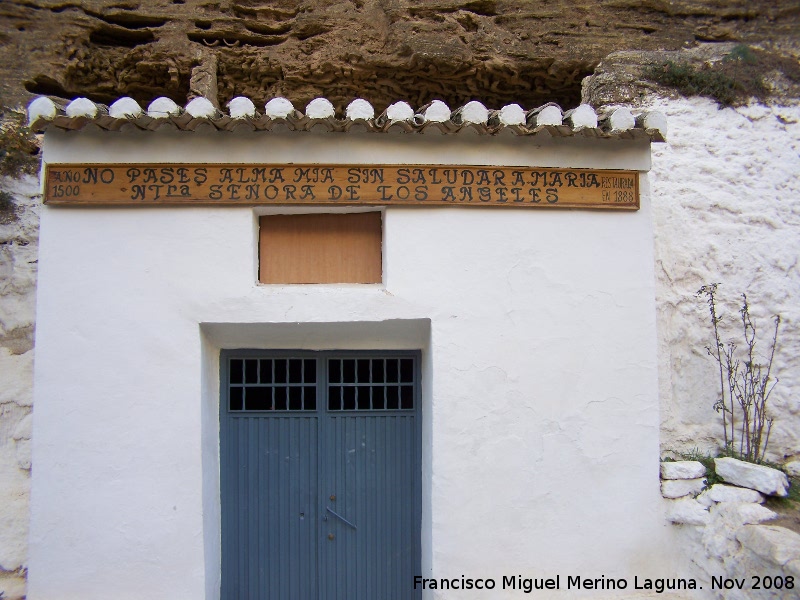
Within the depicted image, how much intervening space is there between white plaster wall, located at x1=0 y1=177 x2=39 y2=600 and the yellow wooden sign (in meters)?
1.44

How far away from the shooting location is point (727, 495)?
4074 millimetres

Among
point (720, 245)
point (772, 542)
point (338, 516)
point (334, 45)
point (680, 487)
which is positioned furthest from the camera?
point (334, 45)

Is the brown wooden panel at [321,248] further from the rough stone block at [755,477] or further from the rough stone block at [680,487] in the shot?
the rough stone block at [755,477]

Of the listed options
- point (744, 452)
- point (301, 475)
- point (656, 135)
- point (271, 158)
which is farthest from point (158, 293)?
point (744, 452)

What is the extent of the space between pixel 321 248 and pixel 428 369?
117 centimetres

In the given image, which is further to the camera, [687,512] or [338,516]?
[338,516]

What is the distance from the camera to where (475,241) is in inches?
165

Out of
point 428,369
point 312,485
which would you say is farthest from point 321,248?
point 312,485

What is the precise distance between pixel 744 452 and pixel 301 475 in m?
A: 3.40

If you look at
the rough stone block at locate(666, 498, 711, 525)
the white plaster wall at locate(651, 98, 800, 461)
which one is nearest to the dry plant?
the white plaster wall at locate(651, 98, 800, 461)

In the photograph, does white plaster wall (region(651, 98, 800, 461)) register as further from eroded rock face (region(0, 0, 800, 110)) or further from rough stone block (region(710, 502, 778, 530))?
eroded rock face (region(0, 0, 800, 110))

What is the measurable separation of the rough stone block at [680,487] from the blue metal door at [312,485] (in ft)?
5.67

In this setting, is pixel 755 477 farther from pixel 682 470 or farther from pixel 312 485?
pixel 312 485

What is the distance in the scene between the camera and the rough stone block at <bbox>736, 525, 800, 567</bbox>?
3371 millimetres
